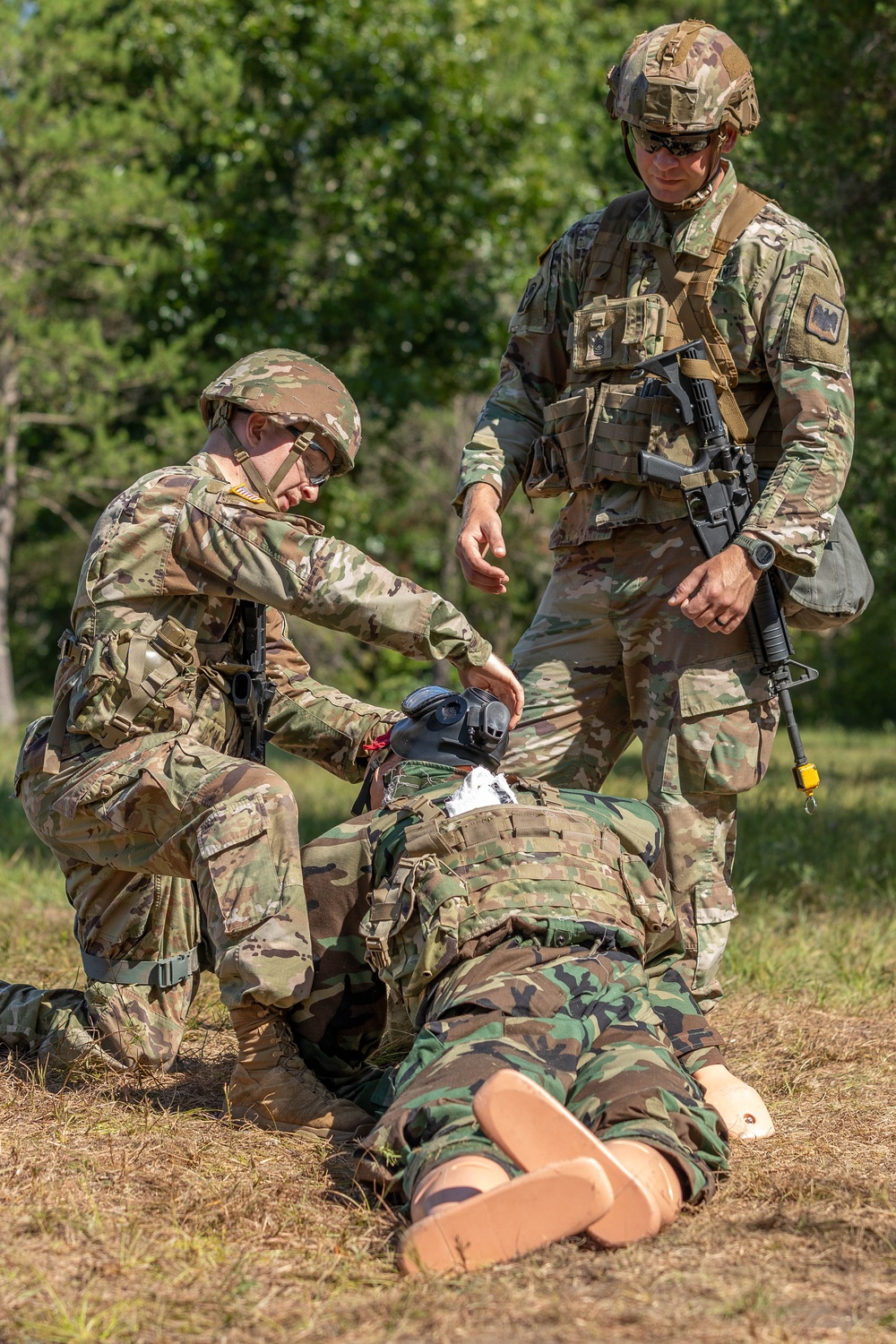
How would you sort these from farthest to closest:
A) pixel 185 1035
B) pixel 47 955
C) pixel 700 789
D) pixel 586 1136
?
1. pixel 47 955
2. pixel 185 1035
3. pixel 700 789
4. pixel 586 1136

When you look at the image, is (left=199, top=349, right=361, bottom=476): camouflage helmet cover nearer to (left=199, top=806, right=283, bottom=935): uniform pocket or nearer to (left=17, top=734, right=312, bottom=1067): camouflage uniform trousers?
(left=17, top=734, right=312, bottom=1067): camouflage uniform trousers

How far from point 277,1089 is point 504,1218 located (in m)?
1.17

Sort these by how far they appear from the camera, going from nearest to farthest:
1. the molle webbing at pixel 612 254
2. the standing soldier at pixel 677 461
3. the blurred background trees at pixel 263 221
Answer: the standing soldier at pixel 677 461 < the molle webbing at pixel 612 254 < the blurred background trees at pixel 263 221

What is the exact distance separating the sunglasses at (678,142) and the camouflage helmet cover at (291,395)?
108 centimetres

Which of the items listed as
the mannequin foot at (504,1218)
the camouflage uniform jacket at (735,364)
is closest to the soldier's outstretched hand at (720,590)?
the camouflage uniform jacket at (735,364)

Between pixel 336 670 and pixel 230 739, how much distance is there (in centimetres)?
1288

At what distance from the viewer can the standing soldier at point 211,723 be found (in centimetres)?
352

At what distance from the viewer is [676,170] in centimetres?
402

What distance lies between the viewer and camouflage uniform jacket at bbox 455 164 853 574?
3.96 metres

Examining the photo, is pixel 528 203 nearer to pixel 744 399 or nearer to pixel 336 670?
pixel 336 670

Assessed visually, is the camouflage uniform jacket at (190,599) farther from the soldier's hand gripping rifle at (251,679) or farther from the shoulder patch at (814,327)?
the shoulder patch at (814,327)

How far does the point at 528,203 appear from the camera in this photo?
553 inches

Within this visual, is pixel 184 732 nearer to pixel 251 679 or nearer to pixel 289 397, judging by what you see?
pixel 251 679

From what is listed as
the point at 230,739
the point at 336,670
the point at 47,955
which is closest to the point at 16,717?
the point at 336,670
